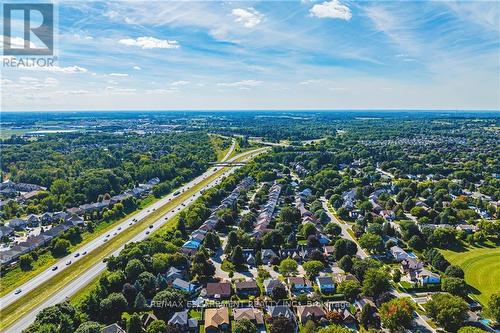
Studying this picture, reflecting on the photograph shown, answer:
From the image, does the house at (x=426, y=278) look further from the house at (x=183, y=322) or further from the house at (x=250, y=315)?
the house at (x=183, y=322)

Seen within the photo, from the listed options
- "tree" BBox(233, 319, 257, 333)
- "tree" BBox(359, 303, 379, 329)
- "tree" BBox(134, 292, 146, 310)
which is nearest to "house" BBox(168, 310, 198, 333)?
"tree" BBox(134, 292, 146, 310)

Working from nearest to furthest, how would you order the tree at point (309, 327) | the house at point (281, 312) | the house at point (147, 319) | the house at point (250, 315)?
the tree at point (309, 327) < the house at point (147, 319) < the house at point (250, 315) < the house at point (281, 312)

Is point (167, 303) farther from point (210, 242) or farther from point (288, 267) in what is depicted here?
point (210, 242)

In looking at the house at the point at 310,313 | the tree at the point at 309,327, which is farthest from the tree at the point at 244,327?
the house at the point at 310,313

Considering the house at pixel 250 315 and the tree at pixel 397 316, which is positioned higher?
the tree at pixel 397 316

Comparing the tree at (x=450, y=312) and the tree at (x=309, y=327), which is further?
the tree at (x=450, y=312)

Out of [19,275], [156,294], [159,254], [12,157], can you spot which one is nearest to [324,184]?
[159,254]

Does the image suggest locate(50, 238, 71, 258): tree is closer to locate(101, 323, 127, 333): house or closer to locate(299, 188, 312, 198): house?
locate(101, 323, 127, 333): house
